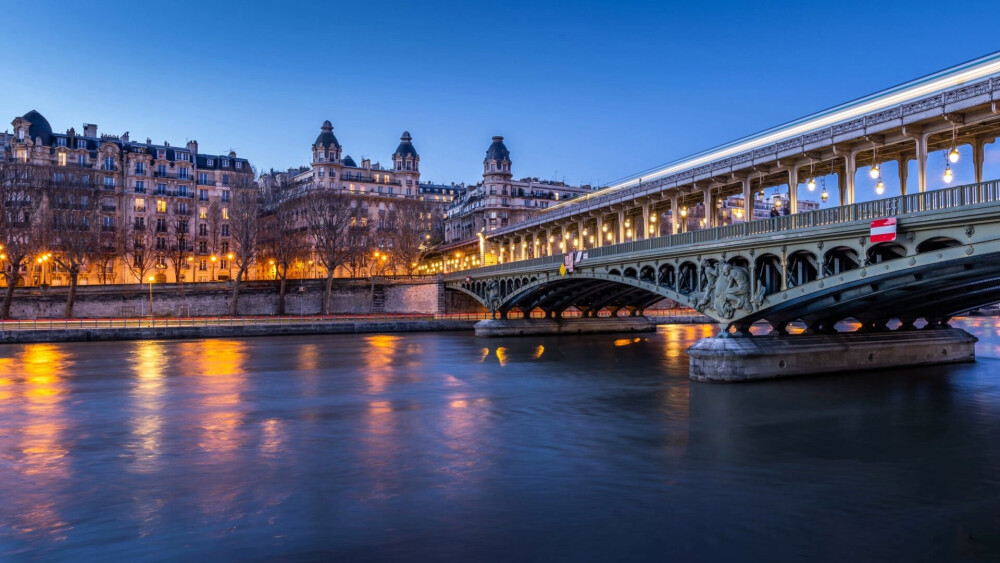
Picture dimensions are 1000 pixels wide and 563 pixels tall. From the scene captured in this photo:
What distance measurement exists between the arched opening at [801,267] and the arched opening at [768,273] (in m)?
0.62

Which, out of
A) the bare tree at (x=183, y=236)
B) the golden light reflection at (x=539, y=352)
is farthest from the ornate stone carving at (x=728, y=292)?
the bare tree at (x=183, y=236)

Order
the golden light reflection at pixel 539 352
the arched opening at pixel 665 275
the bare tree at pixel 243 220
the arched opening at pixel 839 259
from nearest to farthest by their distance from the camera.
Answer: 1. the arched opening at pixel 839 259
2. the arched opening at pixel 665 275
3. the golden light reflection at pixel 539 352
4. the bare tree at pixel 243 220

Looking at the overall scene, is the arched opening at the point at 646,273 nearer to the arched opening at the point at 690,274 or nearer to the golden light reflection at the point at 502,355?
the arched opening at the point at 690,274

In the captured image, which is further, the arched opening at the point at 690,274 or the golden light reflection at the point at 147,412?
the arched opening at the point at 690,274

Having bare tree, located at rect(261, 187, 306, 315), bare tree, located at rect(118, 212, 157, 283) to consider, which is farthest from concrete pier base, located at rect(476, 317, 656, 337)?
bare tree, located at rect(118, 212, 157, 283)

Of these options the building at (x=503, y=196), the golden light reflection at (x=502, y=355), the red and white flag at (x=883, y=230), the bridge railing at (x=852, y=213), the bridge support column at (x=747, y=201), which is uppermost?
the building at (x=503, y=196)

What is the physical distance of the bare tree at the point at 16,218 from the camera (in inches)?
2724

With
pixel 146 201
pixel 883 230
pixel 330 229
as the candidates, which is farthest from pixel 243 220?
pixel 883 230

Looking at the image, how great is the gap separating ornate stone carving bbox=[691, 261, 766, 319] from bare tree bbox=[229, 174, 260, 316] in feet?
193

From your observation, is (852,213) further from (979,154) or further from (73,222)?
(73,222)

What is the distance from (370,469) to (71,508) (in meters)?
6.23

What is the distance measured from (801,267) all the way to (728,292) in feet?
10.7

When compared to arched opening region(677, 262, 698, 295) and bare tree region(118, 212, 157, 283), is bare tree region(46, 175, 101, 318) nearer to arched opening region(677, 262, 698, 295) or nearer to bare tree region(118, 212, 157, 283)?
bare tree region(118, 212, 157, 283)

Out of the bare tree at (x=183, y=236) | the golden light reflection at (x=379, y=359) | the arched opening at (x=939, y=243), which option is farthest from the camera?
the bare tree at (x=183, y=236)
